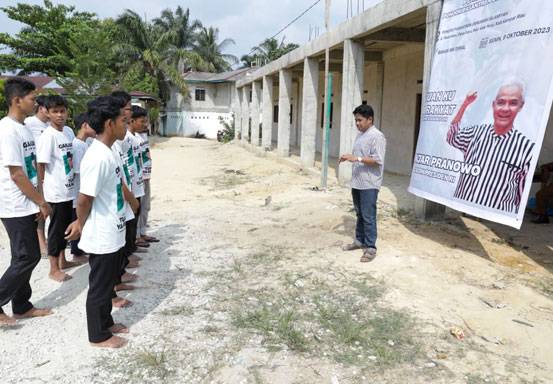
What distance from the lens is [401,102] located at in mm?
12320

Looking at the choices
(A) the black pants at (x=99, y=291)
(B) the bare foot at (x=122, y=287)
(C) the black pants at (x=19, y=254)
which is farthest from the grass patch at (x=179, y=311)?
(C) the black pants at (x=19, y=254)

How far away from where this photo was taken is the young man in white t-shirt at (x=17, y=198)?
11.3 feet

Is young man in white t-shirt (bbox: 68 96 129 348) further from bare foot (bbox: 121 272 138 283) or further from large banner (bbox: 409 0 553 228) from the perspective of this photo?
large banner (bbox: 409 0 553 228)

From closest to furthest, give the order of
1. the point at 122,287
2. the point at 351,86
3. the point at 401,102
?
the point at 122,287 < the point at 351,86 < the point at 401,102

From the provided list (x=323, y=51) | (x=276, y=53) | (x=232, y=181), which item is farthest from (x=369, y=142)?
(x=276, y=53)

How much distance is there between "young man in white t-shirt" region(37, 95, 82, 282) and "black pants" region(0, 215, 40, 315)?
1027 millimetres

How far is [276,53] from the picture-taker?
1624 inches

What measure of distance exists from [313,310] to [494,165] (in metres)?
2.56

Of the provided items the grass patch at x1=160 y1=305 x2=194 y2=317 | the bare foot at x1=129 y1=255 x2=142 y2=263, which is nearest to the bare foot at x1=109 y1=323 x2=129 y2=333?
the grass patch at x1=160 y1=305 x2=194 y2=317

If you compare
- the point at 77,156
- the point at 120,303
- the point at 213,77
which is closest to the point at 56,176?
the point at 77,156

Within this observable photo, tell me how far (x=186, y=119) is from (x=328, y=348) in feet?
121

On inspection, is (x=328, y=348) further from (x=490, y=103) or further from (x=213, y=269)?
(x=490, y=103)

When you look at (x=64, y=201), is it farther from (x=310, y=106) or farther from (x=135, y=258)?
(x=310, y=106)

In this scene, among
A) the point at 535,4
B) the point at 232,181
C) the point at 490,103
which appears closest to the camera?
the point at 535,4
